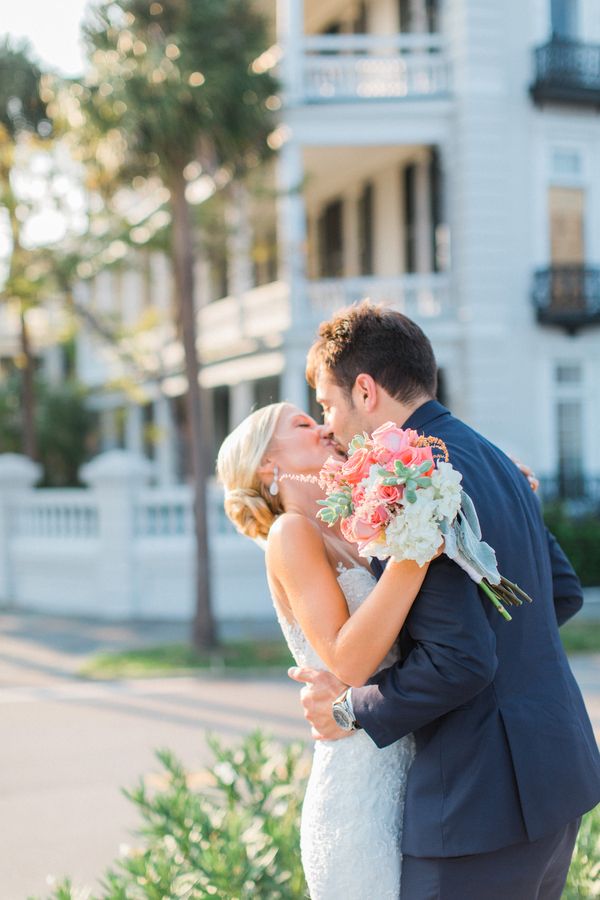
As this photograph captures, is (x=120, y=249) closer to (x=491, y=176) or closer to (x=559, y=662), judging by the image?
(x=491, y=176)

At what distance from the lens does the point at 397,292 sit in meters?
16.1

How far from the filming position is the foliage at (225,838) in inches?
127

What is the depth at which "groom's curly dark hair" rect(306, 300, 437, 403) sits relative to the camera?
7.30ft

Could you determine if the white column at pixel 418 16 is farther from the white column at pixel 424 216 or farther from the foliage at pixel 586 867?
the foliage at pixel 586 867

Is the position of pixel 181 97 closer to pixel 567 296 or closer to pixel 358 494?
pixel 567 296

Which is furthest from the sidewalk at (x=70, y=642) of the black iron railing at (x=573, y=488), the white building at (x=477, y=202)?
the white building at (x=477, y=202)

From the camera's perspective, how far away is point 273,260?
19.8m

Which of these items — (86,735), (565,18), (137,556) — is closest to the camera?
(86,735)

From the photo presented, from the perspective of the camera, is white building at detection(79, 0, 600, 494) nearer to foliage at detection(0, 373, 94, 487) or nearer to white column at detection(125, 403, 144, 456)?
foliage at detection(0, 373, 94, 487)

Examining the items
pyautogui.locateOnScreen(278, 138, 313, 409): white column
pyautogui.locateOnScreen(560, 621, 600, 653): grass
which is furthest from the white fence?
pyautogui.locateOnScreen(560, 621, 600, 653): grass

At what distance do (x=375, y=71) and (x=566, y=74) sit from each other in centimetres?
297

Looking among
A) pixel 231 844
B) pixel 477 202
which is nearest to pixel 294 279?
pixel 477 202

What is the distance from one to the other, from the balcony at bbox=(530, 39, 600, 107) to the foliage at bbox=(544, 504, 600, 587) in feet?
21.4

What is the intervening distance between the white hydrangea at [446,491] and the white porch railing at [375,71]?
572 inches
